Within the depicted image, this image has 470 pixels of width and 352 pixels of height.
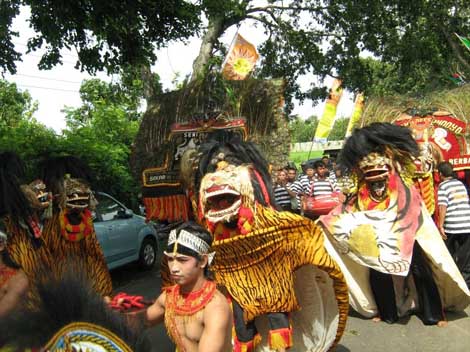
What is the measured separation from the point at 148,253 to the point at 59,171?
15.2ft

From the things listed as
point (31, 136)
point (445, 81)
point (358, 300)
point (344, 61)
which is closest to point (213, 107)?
point (358, 300)

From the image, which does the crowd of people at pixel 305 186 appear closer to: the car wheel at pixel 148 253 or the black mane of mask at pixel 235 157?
the car wheel at pixel 148 253

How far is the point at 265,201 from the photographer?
137 inches

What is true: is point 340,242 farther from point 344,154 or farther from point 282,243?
point 282,243

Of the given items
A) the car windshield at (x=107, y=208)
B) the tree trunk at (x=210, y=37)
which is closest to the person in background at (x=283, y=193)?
the car windshield at (x=107, y=208)

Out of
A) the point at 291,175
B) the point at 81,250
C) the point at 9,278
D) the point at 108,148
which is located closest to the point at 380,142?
the point at 81,250

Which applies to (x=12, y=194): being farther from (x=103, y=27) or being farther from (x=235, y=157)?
(x=103, y=27)

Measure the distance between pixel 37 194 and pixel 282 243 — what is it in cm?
194

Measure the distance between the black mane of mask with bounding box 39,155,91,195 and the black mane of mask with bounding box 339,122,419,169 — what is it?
2.56 metres

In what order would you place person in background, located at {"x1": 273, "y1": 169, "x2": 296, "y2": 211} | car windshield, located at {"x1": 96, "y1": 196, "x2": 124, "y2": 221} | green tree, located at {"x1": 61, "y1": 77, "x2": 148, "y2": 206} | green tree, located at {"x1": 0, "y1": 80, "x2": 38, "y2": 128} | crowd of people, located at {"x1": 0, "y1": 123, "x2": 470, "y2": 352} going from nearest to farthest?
crowd of people, located at {"x1": 0, "y1": 123, "x2": 470, "y2": 352} → car windshield, located at {"x1": 96, "y1": 196, "x2": 124, "y2": 221} → green tree, located at {"x1": 61, "y1": 77, "x2": 148, "y2": 206} → person in background, located at {"x1": 273, "y1": 169, "x2": 296, "y2": 211} → green tree, located at {"x1": 0, "y1": 80, "x2": 38, "y2": 128}

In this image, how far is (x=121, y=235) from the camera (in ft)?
25.5

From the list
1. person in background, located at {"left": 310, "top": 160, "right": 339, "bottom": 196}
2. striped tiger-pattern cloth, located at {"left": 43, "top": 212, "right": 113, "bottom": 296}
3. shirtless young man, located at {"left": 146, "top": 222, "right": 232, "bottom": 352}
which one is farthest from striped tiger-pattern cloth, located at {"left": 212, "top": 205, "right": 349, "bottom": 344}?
person in background, located at {"left": 310, "top": 160, "right": 339, "bottom": 196}

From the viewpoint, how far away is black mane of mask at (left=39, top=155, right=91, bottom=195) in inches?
169

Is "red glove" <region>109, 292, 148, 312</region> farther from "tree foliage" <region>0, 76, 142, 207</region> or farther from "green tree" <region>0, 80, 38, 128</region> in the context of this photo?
"green tree" <region>0, 80, 38, 128</region>
